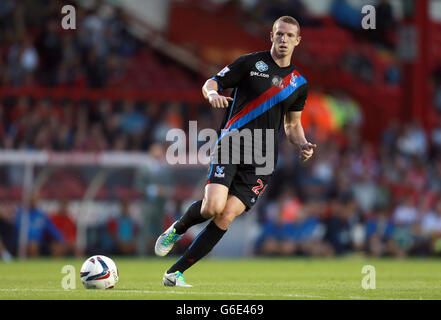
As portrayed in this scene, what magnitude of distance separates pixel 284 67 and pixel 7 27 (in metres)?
14.3

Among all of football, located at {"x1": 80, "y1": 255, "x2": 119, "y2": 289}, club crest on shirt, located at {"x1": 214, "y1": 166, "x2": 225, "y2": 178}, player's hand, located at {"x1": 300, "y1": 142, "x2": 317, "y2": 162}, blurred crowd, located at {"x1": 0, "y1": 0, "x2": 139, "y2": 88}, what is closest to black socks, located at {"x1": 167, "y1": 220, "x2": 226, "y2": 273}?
club crest on shirt, located at {"x1": 214, "y1": 166, "x2": 225, "y2": 178}

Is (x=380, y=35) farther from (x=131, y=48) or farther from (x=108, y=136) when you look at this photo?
(x=108, y=136)

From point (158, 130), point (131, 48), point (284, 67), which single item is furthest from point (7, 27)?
point (284, 67)

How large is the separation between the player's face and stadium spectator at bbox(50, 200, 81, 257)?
9829 millimetres

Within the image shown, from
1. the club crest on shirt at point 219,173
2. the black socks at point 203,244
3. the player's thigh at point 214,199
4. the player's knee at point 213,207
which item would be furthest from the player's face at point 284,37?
the black socks at point 203,244

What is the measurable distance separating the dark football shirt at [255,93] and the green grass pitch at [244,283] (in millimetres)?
1458

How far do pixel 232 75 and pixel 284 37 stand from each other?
61 cm

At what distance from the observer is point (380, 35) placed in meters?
26.5

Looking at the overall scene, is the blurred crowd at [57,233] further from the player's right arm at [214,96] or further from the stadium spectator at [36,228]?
the player's right arm at [214,96]

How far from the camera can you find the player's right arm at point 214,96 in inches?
319

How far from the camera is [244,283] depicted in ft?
33.1

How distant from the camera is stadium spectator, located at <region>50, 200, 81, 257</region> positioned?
17859 millimetres

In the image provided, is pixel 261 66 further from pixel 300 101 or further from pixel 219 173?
pixel 219 173
